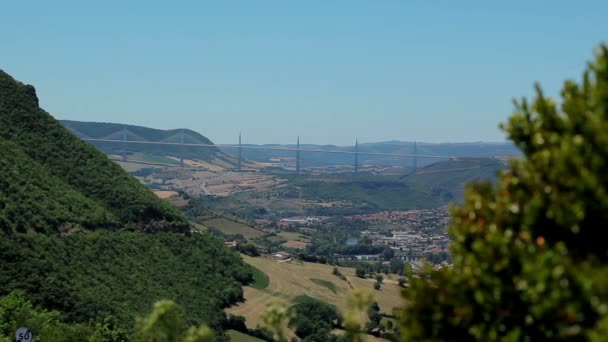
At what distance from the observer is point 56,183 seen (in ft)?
229

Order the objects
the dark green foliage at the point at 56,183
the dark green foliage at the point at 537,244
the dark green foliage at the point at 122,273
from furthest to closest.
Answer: the dark green foliage at the point at 56,183 → the dark green foliage at the point at 122,273 → the dark green foliage at the point at 537,244

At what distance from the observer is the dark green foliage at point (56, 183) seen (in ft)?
203

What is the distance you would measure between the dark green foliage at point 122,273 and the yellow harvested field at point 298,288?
1987 mm

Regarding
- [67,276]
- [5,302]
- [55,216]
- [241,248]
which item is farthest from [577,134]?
[241,248]

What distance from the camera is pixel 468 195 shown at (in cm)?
1134

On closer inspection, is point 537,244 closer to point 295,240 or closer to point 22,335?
point 22,335

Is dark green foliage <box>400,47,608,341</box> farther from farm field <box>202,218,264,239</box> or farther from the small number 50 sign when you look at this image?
farm field <box>202,218,264,239</box>

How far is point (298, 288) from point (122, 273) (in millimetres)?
30093

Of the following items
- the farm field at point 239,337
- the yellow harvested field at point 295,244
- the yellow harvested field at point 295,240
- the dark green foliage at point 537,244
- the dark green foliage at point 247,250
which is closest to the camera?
the dark green foliage at point 537,244

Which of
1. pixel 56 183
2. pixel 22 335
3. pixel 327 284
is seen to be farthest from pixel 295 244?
pixel 22 335

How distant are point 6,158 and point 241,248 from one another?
39028 millimetres

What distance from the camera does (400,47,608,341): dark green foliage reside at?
364 inches

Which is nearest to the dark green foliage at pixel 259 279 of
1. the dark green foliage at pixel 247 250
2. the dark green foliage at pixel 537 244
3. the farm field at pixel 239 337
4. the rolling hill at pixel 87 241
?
the rolling hill at pixel 87 241

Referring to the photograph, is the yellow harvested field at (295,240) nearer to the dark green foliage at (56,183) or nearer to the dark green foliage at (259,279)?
the dark green foliage at (259,279)
